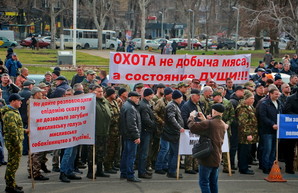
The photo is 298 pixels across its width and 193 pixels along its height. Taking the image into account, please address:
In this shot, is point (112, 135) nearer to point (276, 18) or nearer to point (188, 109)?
point (188, 109)

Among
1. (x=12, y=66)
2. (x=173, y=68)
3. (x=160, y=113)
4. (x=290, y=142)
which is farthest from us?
(x=12, y=66)

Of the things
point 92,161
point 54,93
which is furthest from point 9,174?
point 54,93

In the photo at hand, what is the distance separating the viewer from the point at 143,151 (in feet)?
34.6

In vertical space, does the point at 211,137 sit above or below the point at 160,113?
below

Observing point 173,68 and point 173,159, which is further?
point 173,68

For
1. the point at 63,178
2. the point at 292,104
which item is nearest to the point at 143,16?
the point at 292,104

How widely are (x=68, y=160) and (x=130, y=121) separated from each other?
1.36 meters

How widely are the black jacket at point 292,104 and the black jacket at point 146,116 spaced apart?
116 inches

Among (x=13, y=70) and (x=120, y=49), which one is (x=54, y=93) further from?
(x=120, y=49)

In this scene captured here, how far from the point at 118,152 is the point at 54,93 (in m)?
2.19

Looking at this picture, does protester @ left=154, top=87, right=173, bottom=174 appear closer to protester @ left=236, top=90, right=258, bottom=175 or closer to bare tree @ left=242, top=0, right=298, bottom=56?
protester @ left=236, top=90, right=258, bottom=175

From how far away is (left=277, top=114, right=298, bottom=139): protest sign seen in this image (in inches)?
435

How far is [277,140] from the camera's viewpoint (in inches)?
438

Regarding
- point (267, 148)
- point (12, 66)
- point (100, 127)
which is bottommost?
point (267, 148)
